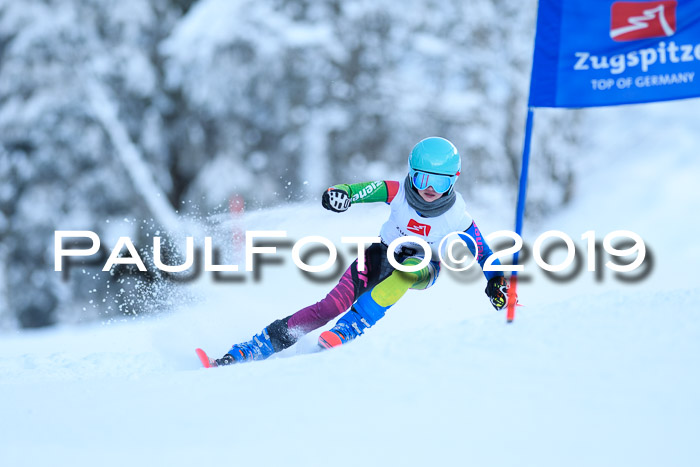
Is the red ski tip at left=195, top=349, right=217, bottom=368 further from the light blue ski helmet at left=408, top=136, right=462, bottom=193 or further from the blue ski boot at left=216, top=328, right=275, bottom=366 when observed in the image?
the light blue ski helmet at left=408, top=136, right=462, bottom=193

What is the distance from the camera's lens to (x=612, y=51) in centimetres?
417

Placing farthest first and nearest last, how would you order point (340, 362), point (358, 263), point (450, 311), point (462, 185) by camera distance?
point (462, 185)
point (450, 311)
point (358, 263)
point (340, 362)

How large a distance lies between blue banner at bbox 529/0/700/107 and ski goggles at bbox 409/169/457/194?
70 cm

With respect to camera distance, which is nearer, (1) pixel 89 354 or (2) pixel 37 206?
(1) pixel 89 354

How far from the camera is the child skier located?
400 cm

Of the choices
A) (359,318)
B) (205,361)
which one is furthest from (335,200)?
(205,361)

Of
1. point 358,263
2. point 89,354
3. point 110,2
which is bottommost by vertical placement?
point 89,354

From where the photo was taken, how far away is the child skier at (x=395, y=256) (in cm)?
400

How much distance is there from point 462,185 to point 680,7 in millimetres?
9517

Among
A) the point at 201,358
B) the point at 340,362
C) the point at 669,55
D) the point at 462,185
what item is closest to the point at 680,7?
the point at 669,55

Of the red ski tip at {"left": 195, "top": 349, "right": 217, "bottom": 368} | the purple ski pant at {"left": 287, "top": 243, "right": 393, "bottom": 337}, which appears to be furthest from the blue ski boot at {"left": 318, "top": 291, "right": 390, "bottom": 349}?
the red ski tip at {"left": 195, "top": 349, "right": 217, "bottom": 368}

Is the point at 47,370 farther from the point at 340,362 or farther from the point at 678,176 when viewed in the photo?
the point at 678,176

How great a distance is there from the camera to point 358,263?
442 cm

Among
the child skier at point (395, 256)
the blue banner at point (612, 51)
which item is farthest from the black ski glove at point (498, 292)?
the blue banner at point (612, 51)
